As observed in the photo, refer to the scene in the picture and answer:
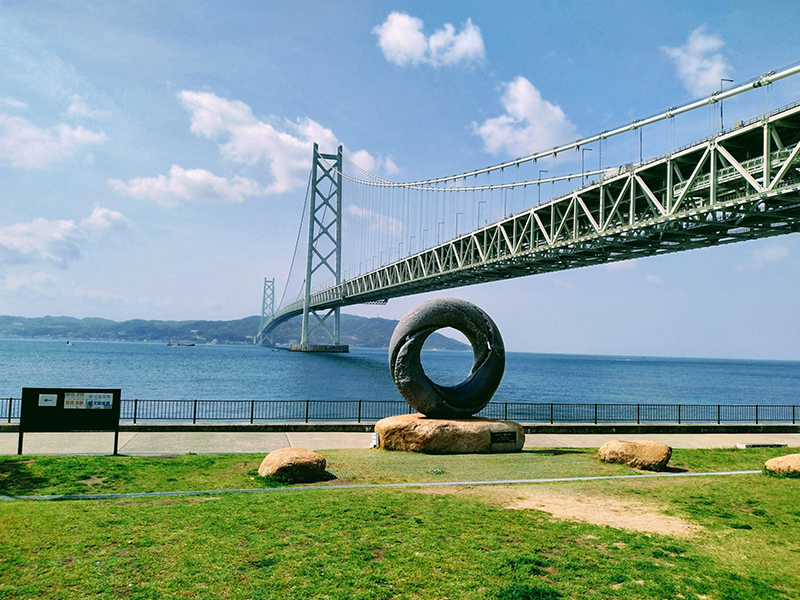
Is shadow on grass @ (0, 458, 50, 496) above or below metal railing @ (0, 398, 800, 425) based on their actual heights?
above

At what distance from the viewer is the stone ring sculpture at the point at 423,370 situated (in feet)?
41.0

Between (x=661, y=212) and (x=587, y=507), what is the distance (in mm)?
22490

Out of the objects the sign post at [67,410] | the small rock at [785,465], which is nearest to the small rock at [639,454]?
the small rock at [785,465]

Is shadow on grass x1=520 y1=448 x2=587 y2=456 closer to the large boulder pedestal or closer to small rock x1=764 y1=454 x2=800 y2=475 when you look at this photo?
the large boulder pedestal

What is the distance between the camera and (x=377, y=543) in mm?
5855

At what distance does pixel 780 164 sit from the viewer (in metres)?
20.9

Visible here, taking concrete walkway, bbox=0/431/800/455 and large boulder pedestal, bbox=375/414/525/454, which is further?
large boulder pedestal, bbox=375/414/525/454

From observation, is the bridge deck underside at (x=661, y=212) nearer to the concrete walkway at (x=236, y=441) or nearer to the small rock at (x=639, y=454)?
the concrete walkway at (x=236, y=441)

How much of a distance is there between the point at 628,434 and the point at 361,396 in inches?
1039

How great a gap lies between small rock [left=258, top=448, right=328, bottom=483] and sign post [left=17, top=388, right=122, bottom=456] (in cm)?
341

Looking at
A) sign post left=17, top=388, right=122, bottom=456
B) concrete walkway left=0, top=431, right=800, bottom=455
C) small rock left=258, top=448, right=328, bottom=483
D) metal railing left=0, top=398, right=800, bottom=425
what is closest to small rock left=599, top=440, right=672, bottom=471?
concrete walkway left=0, top=431, right=800, bottom=455

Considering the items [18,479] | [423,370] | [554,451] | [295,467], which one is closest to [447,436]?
[423,370]

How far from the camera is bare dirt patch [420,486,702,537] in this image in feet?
22.4

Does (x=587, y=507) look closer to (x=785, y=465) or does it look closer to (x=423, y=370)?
(x=785, y=465)
